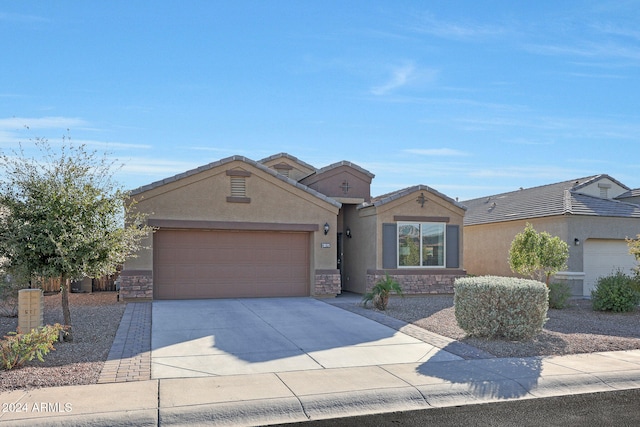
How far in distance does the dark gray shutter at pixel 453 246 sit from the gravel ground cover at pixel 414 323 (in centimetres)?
166

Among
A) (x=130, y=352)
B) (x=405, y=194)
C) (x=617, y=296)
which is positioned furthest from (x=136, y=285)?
(x=617, y=296)

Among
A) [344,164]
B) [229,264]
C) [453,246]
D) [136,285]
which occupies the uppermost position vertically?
[344,164]

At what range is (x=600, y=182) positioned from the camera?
23109 millimetres

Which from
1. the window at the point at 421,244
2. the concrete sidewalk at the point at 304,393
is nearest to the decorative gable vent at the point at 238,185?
the window at the point at 421,244

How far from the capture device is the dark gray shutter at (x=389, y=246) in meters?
18.0

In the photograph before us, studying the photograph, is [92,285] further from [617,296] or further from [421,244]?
[617,296]

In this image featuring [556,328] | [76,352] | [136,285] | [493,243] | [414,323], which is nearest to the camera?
[76,352]

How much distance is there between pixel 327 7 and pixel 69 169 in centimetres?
677

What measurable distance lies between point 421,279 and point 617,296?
5.64 m

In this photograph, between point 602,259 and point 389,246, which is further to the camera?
point 602,259

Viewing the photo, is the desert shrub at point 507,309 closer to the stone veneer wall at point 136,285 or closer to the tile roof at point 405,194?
the tile roof at point 405,194

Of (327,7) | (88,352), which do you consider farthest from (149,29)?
(88,352)

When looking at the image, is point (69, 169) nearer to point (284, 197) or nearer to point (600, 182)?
point (284, 197)

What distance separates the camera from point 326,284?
57.3 feet
